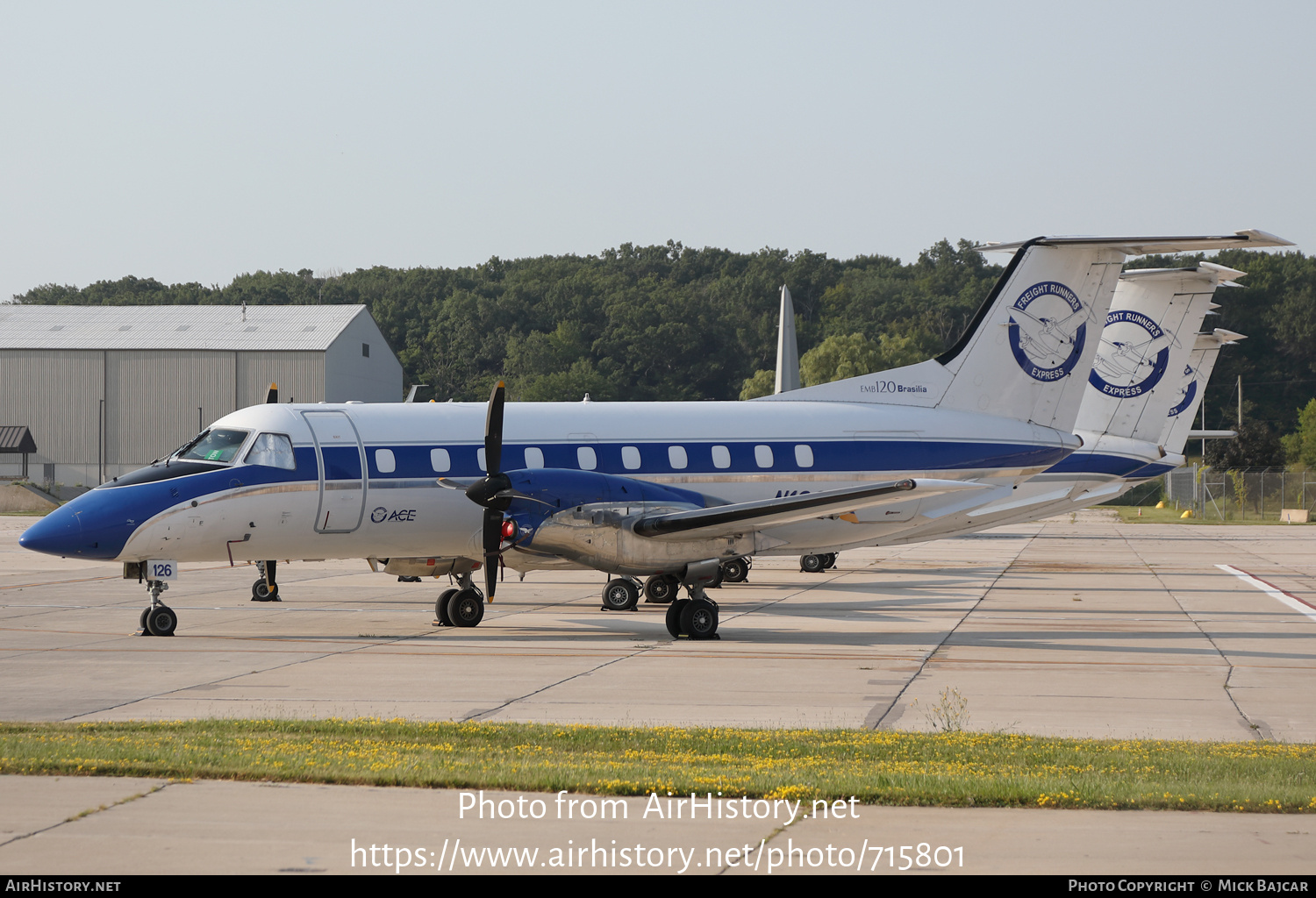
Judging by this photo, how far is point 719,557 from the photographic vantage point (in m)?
18.1

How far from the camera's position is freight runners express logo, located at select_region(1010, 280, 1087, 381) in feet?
71.4

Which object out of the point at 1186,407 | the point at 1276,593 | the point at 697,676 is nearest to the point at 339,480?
the point at 697,676

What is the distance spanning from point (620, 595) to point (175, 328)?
66429mm

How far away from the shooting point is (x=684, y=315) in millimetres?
113438

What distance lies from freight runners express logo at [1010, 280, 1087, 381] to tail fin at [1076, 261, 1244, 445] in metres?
7.34

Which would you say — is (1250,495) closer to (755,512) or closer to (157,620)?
(755,512)

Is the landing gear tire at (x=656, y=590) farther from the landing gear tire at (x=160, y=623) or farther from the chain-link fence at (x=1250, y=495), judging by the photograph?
the chain-link fence at (x=1250, y=495)

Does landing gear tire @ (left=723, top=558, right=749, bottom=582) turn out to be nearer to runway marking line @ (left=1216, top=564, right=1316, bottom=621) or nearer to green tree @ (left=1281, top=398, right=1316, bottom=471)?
runway marking line @ (left=1216, top=564, right=1316, bottom=621)

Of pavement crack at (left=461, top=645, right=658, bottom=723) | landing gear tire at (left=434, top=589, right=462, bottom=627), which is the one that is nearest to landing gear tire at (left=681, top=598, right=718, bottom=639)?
pavement crack at (left=461, top=645, right=658, bottom=723)

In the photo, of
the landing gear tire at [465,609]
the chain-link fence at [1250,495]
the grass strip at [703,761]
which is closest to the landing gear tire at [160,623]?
the landing gear tire at [465,609]

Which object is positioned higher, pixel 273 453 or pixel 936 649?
pixel 273 453

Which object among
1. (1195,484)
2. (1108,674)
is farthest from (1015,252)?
(1195,484)

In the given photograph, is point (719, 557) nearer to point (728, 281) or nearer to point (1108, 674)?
point (1108, 674)
